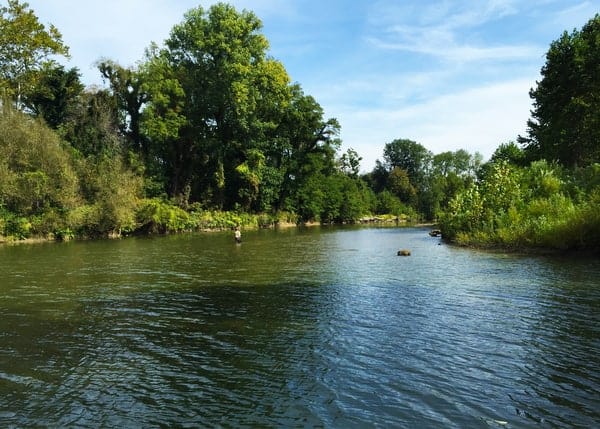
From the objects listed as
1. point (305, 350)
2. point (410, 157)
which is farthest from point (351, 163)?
point (305, 350)

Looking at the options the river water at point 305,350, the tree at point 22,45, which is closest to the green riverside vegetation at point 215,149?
the tree at point 22,45

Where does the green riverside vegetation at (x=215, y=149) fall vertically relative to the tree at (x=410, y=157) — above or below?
below

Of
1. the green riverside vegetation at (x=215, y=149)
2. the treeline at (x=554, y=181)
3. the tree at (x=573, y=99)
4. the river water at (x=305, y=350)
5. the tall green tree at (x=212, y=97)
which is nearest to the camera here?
the river water at (x=305, y=350)

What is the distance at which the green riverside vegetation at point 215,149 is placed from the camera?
33.2 m

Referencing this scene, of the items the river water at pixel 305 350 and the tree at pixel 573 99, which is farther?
the tree at pixel 573 99

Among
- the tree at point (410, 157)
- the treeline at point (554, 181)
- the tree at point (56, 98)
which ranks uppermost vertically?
the tree at point (410, 157)

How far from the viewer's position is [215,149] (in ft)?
199

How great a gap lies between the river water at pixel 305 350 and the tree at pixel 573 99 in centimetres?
2947

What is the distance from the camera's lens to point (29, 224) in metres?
40.2

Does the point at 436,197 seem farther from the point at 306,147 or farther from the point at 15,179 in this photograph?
the point at 15,179

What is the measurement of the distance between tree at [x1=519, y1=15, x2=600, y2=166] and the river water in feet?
96.7

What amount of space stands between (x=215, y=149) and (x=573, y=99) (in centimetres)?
3969

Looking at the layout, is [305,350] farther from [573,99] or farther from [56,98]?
[56,98]

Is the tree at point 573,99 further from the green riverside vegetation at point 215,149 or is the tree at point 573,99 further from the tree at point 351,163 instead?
the tree at point 351,163
